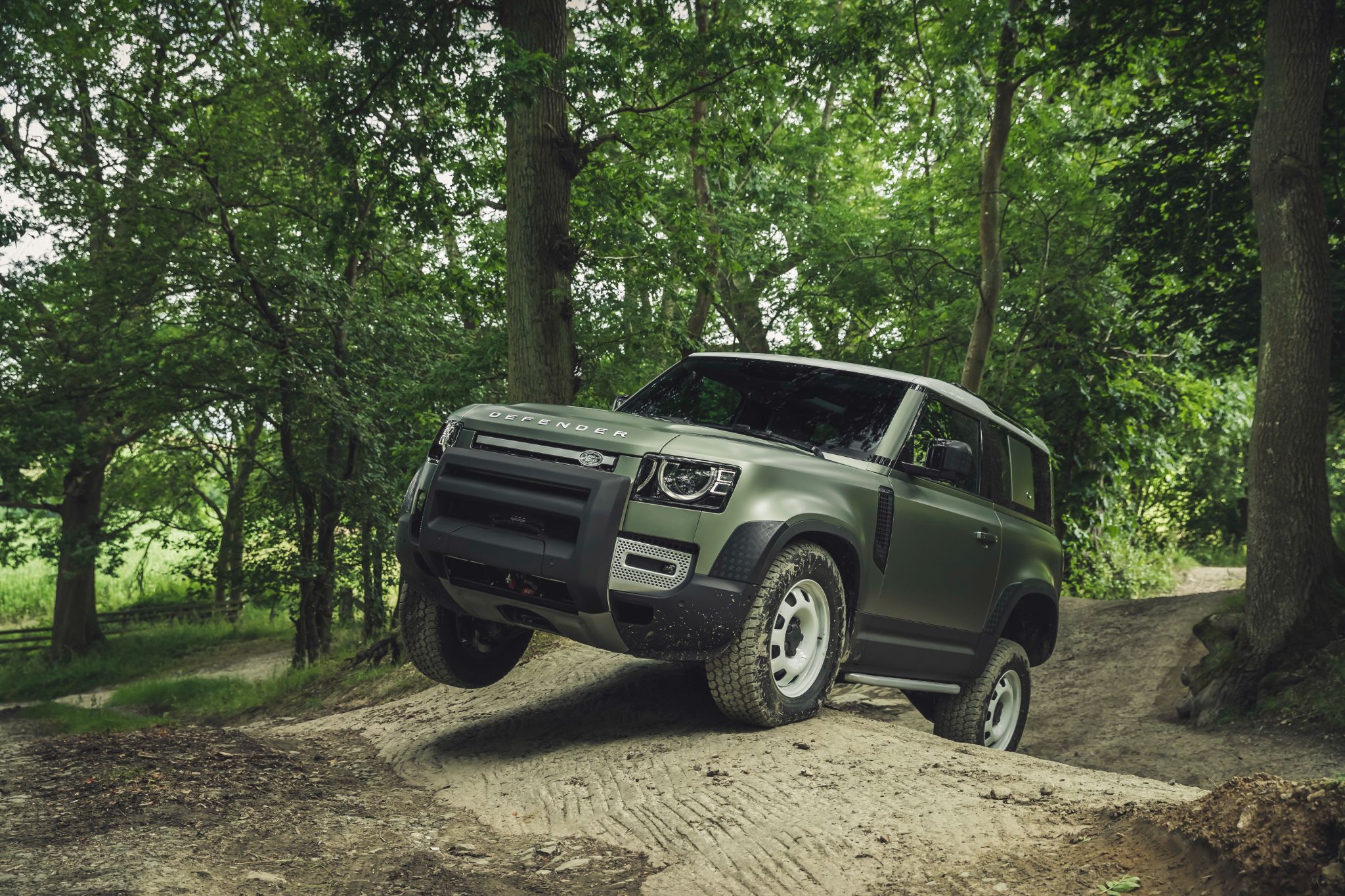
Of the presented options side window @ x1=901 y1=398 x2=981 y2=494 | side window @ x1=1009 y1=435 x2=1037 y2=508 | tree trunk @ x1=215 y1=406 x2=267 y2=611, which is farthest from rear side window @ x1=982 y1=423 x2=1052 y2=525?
tree trunk @ x1=215 y1=406 x2=267 y2=611

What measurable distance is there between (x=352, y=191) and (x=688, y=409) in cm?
706

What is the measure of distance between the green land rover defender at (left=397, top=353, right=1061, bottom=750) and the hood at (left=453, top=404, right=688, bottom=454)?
0.01 m

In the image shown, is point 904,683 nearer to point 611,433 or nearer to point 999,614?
point 999,614

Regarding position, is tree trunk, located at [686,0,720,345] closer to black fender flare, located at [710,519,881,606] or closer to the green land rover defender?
the green land rover defender

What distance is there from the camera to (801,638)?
5703 millimetres

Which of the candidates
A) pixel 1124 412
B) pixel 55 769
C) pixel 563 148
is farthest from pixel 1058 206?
pixel 55 769

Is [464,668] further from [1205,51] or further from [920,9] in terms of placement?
[920,9]

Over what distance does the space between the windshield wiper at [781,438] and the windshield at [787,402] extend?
0.14 feet

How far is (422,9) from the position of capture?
438 inches

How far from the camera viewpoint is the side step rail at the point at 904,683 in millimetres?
6137

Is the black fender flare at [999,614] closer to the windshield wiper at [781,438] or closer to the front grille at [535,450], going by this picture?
the windshield wiper at [781,438]

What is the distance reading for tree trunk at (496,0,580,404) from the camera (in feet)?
34.6

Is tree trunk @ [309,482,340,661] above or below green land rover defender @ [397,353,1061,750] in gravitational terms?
below

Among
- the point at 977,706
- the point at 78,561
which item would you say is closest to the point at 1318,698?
the point at 977,706
